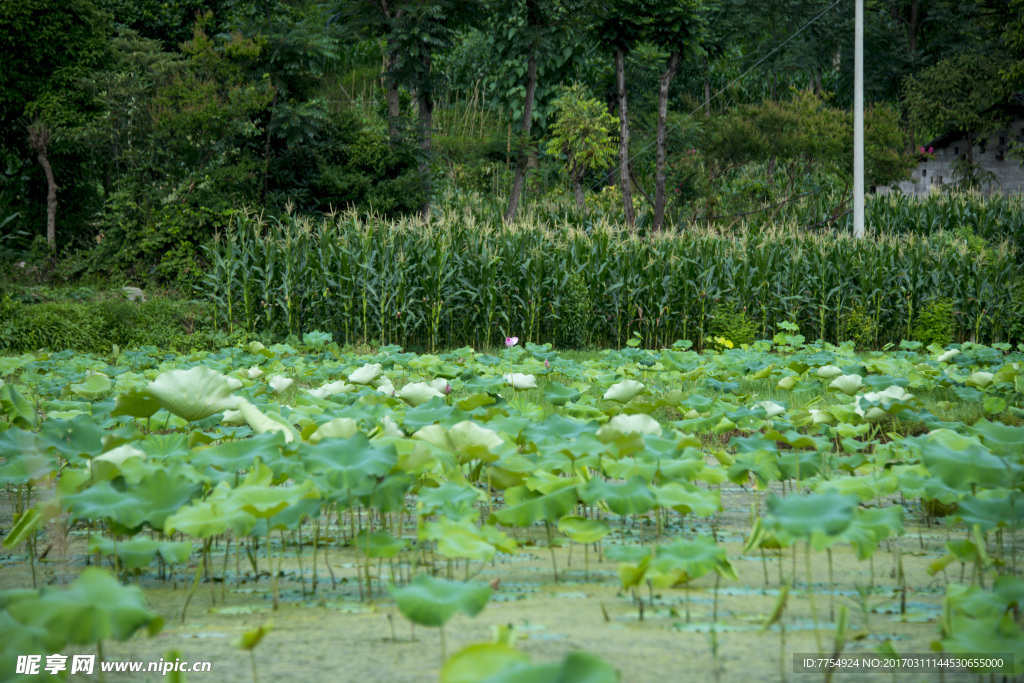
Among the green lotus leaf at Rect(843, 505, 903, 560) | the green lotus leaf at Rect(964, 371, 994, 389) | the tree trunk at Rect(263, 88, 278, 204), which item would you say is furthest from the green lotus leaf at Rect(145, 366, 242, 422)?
the tree trunk at Rect(263, 88, 278, 204)

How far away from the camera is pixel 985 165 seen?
22.1m

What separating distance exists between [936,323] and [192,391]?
10.3m

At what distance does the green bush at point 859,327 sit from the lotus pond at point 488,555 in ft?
25.4

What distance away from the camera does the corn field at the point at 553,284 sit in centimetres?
1002

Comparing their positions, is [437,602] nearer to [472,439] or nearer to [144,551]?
[144,551]

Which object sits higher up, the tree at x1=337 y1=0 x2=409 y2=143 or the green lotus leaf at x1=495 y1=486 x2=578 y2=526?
the tree at x1=337 y1=0 x2=409 y2=143

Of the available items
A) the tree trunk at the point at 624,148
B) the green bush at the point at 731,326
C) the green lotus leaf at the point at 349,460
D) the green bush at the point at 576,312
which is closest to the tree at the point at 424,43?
the tree trunk at the point at 624,148

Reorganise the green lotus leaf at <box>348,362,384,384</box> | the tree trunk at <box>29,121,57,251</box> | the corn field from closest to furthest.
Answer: the green lotus leaf at <box>348,362,384,384</box> < the corn field < the tree trunk at <box>29,121,57,251</box>

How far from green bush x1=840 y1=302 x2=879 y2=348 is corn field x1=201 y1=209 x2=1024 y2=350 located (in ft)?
0.41

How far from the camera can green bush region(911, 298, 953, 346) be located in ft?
33.9

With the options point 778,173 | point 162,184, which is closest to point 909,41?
point 778,173

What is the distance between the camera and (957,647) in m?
1.41

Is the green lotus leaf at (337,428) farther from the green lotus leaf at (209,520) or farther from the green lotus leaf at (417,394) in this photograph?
the green lotus leaf at (417,394)

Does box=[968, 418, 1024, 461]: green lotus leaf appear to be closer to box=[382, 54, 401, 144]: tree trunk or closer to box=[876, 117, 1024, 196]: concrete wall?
box=[382, 54, 401, 144]: tree trunk
